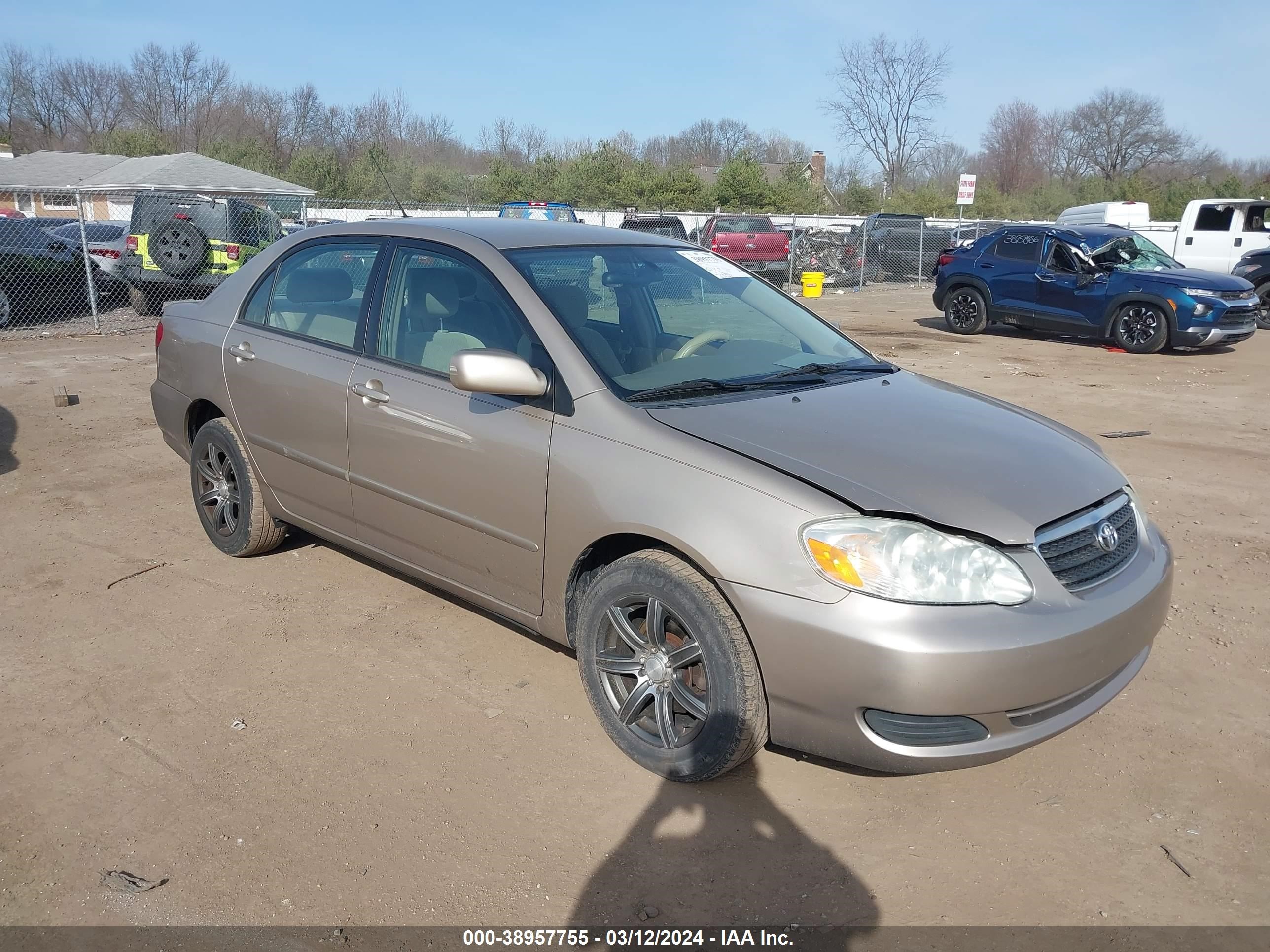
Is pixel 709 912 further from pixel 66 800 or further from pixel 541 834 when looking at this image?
pixel 66 800

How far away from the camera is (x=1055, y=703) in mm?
2873

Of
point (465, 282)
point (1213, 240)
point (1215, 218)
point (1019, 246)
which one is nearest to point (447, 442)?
point (465, 282)

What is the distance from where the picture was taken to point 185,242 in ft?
47.7

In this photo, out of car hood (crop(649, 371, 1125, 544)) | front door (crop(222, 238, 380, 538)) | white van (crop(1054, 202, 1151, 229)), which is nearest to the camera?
car hood (crop(649, 371, 1125, 544))

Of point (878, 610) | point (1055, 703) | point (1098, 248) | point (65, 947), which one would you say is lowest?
point (65, 947)

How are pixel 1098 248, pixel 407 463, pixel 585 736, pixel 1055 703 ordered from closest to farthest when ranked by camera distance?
pixel 1055 703 → pixel 585 736 → pixel 407 463 → pixel 1098 248

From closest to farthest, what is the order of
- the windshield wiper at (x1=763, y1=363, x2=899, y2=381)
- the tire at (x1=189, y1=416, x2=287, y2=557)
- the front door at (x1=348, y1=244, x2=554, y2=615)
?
the front door at (x1=348, y1=244, x2=554, y2=615)
the windshield wiper at (x1=763, y1=363, x2=899, y2=381)
the tire at (x1=189, y1=416, x2=287, y2=557)

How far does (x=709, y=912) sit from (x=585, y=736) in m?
0.97

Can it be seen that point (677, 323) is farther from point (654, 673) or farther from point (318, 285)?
point (318, 285)

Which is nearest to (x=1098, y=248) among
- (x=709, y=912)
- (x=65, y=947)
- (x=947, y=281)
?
(x=947, y=281)

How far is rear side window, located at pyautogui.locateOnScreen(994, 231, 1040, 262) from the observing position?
14.6 metres

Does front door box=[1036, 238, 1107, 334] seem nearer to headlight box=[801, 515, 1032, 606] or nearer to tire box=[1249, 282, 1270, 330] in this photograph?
tire box=[1249, 282, 1270, 330]

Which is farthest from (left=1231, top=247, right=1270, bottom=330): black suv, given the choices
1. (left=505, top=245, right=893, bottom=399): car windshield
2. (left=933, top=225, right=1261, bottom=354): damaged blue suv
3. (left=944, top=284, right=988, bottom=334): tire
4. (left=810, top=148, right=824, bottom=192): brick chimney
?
(left=810, top=148, right=824, bottom=192): brick chimney

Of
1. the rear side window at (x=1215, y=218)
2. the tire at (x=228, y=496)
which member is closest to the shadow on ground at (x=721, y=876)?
the tire at (x=228, y=496)
